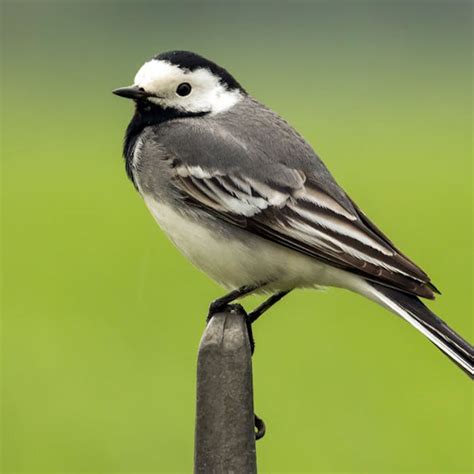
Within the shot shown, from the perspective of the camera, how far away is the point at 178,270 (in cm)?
1487

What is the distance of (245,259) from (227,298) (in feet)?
1.01

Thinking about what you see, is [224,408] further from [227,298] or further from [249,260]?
[249,260]

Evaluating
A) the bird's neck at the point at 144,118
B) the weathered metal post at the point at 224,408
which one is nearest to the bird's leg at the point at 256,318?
the weathered metal post at the point at 224,408

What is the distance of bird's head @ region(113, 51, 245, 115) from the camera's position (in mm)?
7148

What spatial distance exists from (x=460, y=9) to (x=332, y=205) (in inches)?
902

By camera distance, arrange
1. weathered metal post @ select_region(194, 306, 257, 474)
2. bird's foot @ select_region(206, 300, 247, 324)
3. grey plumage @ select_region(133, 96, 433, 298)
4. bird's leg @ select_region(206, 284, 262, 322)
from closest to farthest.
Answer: weathered metal post @ select_region(194, 306, 257, 474) < bird's foot @ select_region(206, 300, 247, 324) < bird's leg @ select_region(206, 284, 262, 322) < grey plumage @ select_region(133, 96, 433, 298)

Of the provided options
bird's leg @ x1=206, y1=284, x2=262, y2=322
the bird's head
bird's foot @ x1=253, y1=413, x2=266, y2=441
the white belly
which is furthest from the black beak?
bird's foot @ x1=253, y1=413, x2=266, y2=441

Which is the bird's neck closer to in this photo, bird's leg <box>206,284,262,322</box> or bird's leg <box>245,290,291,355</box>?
bird's leg <box>206,284,262,322</box>

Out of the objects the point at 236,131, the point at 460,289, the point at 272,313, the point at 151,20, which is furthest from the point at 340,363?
the point at 151,20

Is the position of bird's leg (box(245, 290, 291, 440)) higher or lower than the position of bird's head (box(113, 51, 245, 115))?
lower

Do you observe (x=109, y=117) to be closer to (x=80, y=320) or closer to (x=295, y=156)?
(x=80, y=320)

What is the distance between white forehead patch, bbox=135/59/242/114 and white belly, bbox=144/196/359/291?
632 mm

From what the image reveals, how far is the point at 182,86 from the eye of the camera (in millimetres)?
7227

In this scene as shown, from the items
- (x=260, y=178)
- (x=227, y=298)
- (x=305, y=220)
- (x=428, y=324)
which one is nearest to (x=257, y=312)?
(x=227, y=298)
